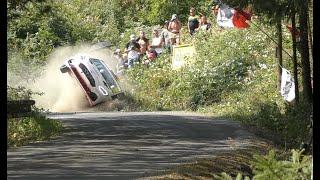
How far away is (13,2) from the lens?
16.2 m

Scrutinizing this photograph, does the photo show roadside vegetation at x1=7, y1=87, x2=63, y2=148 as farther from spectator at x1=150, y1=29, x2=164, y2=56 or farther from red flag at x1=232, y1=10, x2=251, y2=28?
spectator at x1=150, y1=29, x2=164, y2=56

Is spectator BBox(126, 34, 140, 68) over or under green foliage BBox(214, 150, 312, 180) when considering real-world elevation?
over

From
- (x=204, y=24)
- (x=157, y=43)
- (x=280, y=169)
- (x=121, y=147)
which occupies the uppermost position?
(x=204, y=24)

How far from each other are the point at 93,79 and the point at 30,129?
13.1m

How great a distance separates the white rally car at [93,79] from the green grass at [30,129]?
445 inches

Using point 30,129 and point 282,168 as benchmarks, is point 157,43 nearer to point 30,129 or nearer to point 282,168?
point 30,129

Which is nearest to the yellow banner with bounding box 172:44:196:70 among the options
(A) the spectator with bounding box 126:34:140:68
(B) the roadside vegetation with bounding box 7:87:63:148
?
(A) the spectator with bounding box 126:34:140:68

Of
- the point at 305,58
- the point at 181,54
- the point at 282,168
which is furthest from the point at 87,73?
the point at 282,168

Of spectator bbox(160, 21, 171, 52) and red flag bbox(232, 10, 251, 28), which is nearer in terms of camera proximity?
red flag bbox(232, 10, 251, 28)

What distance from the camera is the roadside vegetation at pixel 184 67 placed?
18438mm

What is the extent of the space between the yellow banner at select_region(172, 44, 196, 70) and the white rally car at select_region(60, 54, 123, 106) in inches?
112

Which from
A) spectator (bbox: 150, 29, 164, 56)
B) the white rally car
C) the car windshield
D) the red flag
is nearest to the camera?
the red flag

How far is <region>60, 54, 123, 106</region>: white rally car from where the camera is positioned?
29391 mm

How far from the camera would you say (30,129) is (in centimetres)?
1655
